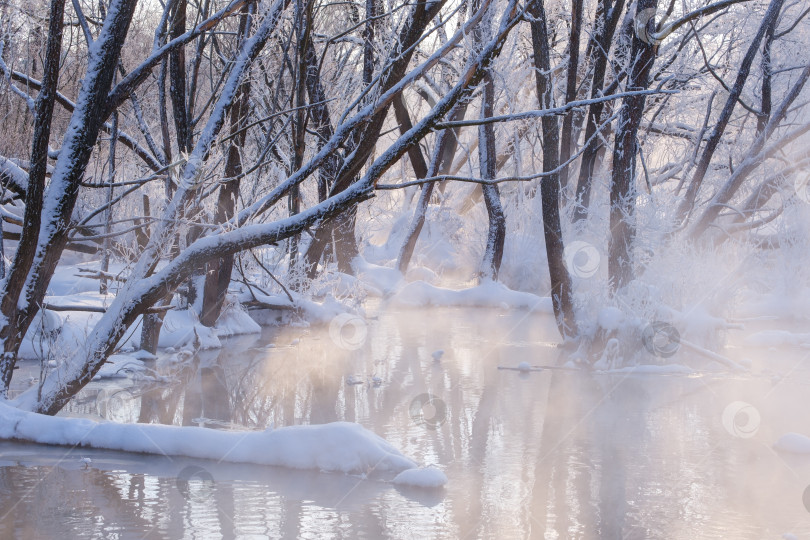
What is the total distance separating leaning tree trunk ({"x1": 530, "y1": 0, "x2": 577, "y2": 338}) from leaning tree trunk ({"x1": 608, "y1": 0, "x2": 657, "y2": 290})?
57 centimetres

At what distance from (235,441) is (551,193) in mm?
5504

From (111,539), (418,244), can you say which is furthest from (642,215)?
(418,244)

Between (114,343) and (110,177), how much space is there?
108cm

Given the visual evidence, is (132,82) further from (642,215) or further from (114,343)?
(642,215)

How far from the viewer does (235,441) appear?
15.6 ft

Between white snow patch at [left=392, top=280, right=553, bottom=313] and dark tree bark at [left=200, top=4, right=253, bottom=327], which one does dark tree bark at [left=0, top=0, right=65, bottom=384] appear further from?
white snow patch at [left=392, top=280, right=553, bottom=313]

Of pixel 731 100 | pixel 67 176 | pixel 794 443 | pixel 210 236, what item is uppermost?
pixel 731 100

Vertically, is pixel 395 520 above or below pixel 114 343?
below

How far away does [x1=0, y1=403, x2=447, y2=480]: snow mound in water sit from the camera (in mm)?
4672

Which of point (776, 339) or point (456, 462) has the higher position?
point (776, 339)

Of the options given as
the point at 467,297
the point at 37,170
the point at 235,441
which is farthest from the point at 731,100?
the point at 37,170

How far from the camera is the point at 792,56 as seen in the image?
12.9 metres

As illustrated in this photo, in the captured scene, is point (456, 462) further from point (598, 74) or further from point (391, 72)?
point (598, 74)

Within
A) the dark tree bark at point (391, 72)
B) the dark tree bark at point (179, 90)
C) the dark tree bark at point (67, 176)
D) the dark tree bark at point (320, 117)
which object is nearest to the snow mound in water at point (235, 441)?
the dark tree bark at point (67, 176)
